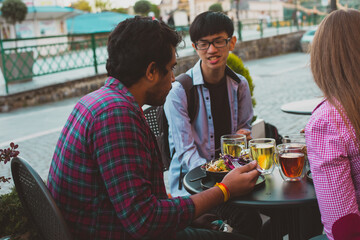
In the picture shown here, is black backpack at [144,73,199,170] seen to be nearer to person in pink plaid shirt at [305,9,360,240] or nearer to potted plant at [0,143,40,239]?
potted plant at [0,143,40,239]

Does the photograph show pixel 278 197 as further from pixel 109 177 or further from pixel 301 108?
pixel 301 108

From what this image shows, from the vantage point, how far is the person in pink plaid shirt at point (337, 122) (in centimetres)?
173

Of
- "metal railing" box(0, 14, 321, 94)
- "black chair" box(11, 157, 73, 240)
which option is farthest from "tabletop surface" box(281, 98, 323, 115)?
"metal railing" box(0, 14, 321, 94)

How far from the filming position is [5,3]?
16.6 metres

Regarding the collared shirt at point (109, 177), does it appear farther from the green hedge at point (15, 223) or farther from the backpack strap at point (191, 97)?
the backpack strap at point (191, 97)

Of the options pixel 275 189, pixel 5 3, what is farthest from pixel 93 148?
pixel 5 3

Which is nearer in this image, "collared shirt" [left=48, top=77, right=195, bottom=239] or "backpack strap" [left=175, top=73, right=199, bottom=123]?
"collared shirt" [left=48, top=77, right=195, bottom=239]

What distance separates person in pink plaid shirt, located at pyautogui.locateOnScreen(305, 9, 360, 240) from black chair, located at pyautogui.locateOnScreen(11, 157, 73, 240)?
99cm

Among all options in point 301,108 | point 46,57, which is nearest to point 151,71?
point 301,108

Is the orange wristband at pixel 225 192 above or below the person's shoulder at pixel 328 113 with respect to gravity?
below

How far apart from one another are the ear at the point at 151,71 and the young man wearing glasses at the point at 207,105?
113cm

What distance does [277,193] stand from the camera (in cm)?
200

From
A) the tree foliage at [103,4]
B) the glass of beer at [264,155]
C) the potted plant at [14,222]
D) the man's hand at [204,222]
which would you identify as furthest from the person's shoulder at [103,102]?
the tree foliage at [103,4]

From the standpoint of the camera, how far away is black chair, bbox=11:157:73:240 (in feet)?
5.06
